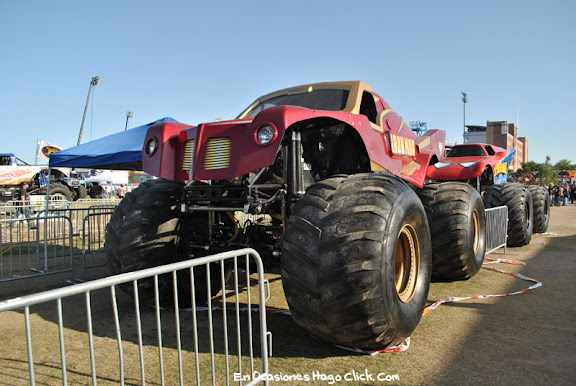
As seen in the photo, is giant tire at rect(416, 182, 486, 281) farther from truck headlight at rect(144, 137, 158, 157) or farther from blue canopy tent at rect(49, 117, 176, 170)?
blue canopy tent at rect(49, 117, 176, 170)

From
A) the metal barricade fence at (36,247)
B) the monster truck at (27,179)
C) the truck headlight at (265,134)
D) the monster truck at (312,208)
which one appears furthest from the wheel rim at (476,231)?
the monster truck at (27,179)

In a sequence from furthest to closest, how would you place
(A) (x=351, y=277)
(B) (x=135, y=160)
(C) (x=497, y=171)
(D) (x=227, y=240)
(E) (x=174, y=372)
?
(C) (x=497, y=171) → (B) (x=135, y=160) → (D) (x=227, y=240) → (E) (x=174, y=372) → (A) (x=351, y=277)

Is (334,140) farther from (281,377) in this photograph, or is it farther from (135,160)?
(135,160)

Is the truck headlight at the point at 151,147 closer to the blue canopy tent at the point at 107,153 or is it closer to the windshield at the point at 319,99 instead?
the windshield at the point at 319,99

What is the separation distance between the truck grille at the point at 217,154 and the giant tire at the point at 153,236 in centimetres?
91

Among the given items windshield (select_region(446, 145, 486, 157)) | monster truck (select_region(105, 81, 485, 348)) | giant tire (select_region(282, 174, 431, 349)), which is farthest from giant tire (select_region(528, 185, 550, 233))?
giant tire (select_region(282, 174, 431, 349))

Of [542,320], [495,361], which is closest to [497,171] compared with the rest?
Answer: [542,320]

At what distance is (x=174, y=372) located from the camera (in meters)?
3.12

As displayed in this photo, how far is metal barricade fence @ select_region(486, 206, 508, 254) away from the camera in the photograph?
288 inches

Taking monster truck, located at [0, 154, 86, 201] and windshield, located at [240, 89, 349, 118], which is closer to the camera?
windshield, located at [240, 89, 349, 118]

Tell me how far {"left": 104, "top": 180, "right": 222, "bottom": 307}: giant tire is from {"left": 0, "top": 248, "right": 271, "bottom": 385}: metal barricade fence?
0.16 ft

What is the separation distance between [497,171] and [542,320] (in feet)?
26.4

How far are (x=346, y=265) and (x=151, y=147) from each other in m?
2.52

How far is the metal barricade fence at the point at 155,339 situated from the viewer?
8.12ft
